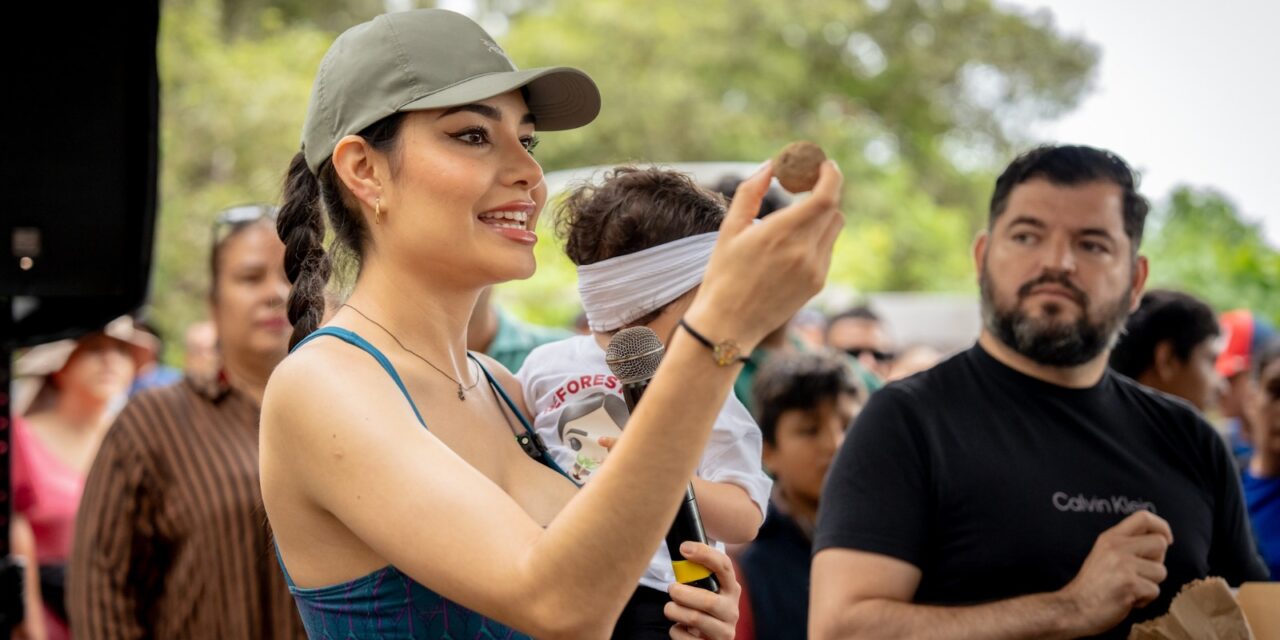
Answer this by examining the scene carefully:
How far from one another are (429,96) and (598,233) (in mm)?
721

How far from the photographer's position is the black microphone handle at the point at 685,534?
1746 millimetres

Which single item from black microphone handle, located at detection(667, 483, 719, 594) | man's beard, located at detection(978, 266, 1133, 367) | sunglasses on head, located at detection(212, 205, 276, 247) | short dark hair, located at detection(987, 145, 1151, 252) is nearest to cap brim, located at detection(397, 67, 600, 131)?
black microphone handle, located at detection(667, 483, 719, 594)

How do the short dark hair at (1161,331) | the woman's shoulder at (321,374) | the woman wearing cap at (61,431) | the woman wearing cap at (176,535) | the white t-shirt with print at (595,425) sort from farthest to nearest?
the woman wearing cap at (61,431) < the short dark hair at (1161,331) < the woman wearing cap at (176,535) < the white t-shirt with print at (595,425) < the woman's shoulder at (321,374)

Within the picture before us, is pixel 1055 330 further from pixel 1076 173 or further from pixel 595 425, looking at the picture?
pixel 595 425

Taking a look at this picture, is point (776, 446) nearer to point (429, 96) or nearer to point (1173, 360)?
point (1173, 360)

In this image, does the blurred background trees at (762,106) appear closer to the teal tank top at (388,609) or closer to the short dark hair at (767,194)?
the teal tank top at (388,609)

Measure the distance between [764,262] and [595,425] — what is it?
3.18 feet

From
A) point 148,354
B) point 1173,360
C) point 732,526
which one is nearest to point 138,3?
point 732,526

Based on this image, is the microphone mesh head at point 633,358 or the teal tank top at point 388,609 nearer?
the teal tank top at point 388,609

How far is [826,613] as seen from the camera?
2805 mm

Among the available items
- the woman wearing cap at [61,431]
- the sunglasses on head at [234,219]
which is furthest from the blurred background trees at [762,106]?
the woman wearing cap at [61,431]

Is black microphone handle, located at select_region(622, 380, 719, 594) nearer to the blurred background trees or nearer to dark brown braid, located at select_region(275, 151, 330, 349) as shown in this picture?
dark brown braid, located at select_region(275, 151, 330, 349)

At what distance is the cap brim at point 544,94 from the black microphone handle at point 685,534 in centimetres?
43

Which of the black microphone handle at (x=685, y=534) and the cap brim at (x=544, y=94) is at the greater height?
the cap brim at (x=544, y=94)
